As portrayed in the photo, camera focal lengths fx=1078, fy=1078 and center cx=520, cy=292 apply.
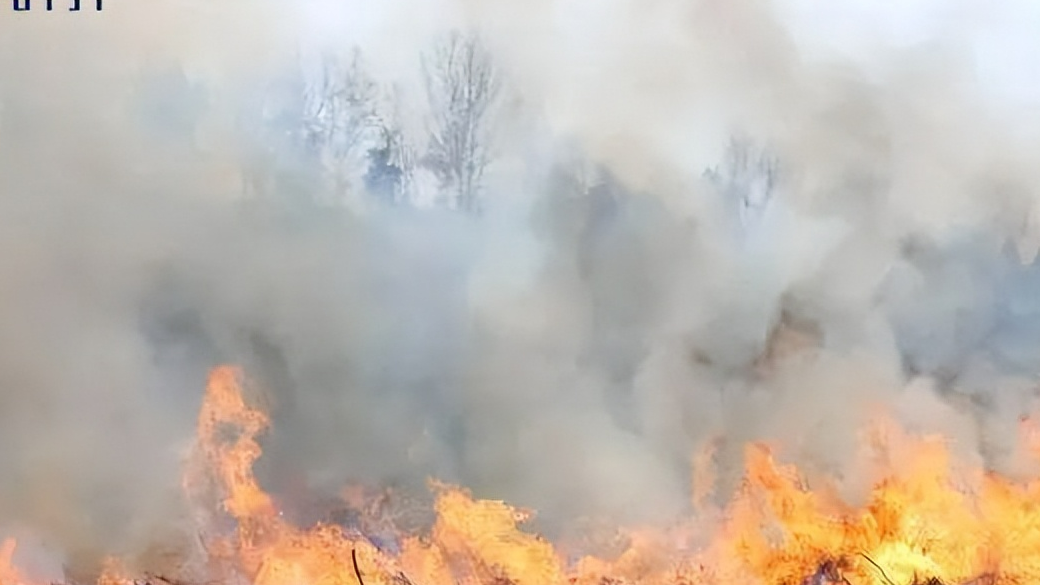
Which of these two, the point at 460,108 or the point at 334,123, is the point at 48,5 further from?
the point at 460,108

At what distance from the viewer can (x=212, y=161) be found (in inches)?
97.6

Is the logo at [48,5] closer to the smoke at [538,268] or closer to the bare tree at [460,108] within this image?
the smoke at [538,268]

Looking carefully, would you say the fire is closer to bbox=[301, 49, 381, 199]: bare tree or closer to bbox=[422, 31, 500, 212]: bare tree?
bbox=[301, 49, 381, 199]: bare tree

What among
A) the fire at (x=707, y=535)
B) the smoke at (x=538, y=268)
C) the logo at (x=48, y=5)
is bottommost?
the fire at (x=707, y=535)

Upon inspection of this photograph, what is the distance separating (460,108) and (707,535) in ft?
3.76

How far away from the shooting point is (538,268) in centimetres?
250

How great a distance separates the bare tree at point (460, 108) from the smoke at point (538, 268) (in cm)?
5

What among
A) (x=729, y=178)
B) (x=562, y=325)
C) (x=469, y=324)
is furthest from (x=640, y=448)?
(x=729, y=178)

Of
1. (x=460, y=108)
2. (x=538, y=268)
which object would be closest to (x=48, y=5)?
(x=460, y=108)

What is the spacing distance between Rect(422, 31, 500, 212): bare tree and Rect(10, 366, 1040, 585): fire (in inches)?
27.0

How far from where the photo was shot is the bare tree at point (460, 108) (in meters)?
2.49

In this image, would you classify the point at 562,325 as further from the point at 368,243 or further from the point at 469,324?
the point at 368,243

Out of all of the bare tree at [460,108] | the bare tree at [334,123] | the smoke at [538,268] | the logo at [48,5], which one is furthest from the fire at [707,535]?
the logo at [48,5]

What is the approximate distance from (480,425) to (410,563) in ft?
1.17
